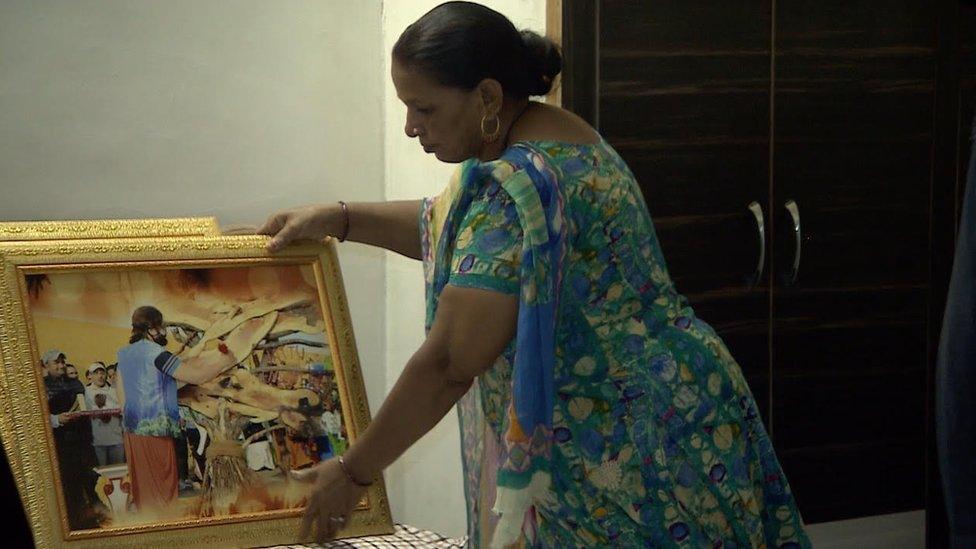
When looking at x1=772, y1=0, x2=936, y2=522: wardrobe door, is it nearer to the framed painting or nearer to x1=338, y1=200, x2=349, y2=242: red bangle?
x1=338, y1=200, x2=349, y2=242: red bangle

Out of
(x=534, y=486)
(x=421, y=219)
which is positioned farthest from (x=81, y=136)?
(x=534, y=486)

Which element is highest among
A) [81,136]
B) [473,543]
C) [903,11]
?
[903,11]

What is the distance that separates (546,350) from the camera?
1.47 metres

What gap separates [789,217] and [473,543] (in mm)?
1332

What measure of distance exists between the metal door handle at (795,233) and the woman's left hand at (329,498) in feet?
4.65

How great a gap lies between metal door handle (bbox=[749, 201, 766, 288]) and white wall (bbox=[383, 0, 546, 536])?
2.21ft

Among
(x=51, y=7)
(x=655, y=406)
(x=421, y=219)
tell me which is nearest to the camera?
(x=655, y=406)

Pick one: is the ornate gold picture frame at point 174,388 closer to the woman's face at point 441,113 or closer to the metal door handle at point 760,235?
the woman's face at point 441,113

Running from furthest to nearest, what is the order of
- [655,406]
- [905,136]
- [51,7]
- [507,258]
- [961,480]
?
[905,136] < [51,7] < [655,406] < [507,258] < [961,480]

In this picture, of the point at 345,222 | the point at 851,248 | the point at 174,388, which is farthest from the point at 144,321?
the point at 851,248

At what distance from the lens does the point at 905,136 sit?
2.79 m

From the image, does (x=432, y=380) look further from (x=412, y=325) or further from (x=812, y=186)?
(x=812, y=186)

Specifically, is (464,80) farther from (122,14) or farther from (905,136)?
(905,136)

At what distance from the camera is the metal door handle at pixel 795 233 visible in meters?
2.64
